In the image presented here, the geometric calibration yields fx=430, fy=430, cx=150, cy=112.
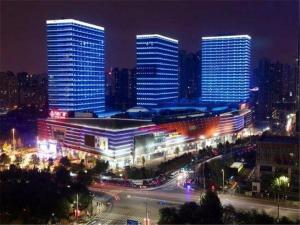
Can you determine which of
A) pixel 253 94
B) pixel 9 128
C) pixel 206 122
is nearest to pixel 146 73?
pixel 206 122

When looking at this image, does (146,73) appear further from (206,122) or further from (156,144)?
(156,144)

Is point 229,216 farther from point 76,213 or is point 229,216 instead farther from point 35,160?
point 35,160

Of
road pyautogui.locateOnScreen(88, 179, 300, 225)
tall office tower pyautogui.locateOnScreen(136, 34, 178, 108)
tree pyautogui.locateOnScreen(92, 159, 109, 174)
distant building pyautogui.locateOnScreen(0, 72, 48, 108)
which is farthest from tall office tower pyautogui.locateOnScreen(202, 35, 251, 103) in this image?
road pyautogui.locateOnScreen(88, 179, 300, 225)

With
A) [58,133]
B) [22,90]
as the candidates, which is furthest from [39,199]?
[22,90]

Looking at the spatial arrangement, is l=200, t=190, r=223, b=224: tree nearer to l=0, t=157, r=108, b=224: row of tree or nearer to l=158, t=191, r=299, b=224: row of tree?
l=158, t=191, r=299, b=224: row of tree

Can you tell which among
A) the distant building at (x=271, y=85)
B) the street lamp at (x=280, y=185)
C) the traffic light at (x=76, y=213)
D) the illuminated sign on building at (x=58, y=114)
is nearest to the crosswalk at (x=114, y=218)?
the traffic light at (x=76, y=213)

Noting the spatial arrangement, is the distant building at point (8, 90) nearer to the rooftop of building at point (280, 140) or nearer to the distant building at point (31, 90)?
the distant building at point (31, 90)
